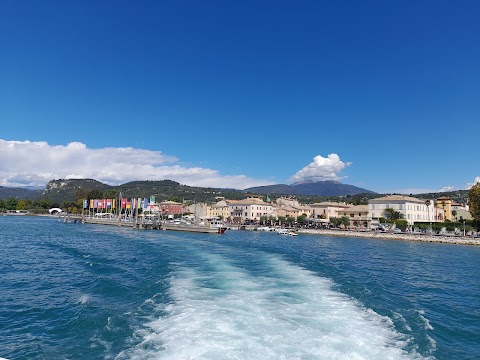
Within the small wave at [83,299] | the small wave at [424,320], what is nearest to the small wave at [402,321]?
the small wave at [424,320]

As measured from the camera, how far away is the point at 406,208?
102 metres

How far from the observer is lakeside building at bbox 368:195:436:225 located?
102 m

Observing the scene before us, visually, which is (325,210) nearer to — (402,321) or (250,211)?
(250,211)

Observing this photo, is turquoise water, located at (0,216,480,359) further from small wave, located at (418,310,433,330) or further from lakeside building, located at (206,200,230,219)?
lakeside building, located at (206,200,230,219)

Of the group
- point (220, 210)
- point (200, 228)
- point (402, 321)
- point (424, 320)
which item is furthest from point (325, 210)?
point (402, 321)

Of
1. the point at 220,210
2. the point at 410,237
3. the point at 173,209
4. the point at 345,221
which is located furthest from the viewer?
the point at 173,209

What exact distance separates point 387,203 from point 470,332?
319 feet

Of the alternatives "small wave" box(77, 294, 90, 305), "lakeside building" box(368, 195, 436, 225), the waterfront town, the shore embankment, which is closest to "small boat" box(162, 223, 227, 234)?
the waterfront town

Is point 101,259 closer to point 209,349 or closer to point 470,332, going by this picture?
point 209,349

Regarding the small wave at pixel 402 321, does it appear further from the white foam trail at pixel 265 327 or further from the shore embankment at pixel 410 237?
the shore embankment at pixel 410 237

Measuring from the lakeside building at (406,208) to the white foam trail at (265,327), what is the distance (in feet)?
304

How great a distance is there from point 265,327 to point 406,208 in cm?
10070

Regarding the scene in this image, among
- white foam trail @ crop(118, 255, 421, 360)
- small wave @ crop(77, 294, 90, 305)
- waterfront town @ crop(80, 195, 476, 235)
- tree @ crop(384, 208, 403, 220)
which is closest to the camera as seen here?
white foam trail @ crop(118, 255, 421, 360)

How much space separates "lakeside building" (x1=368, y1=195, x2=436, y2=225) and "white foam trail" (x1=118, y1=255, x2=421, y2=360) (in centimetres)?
9268
